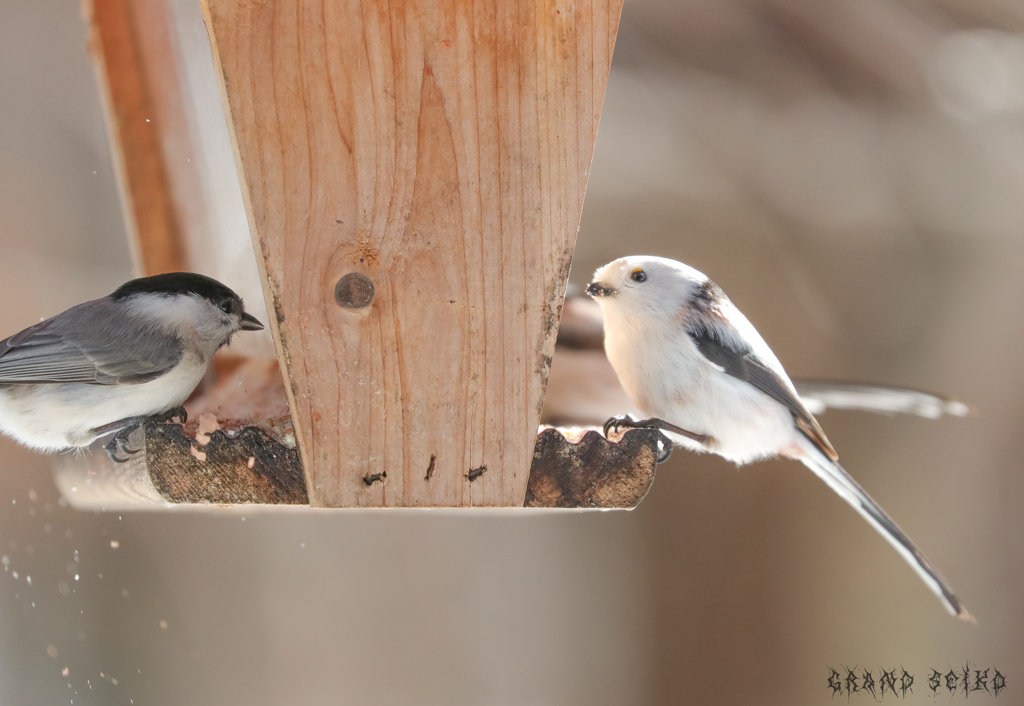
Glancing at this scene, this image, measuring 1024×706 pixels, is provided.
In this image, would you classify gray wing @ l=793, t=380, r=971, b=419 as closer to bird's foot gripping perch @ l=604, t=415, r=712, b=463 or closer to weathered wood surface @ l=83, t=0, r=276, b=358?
bird's foot gripping perch @ l=604, t=415, r=712, b=463

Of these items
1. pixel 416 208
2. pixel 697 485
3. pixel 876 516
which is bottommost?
pixel 697 485

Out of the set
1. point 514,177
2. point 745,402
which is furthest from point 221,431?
Answer: point 745,402

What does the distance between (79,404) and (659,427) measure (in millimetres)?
1240

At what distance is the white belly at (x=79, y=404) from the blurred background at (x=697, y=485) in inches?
67.5

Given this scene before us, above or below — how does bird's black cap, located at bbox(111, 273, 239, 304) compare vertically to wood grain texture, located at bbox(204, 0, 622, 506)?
below

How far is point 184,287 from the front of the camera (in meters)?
1.65

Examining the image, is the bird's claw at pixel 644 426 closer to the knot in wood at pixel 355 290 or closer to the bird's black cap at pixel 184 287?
the knot in wood at pixel 355 290

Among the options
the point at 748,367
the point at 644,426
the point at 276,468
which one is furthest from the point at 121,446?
the point at 748,367

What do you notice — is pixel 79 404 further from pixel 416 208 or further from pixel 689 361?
pixel 689 361

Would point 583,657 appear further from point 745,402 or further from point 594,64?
point 594,64

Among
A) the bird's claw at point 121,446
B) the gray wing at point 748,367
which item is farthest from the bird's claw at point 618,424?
the bird's claw at point 121,446

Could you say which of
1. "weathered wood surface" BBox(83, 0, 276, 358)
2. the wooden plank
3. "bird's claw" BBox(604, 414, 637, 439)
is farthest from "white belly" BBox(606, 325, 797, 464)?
the wooden plank

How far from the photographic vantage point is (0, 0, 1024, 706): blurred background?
134 inches

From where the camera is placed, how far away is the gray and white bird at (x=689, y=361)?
5.42ft
